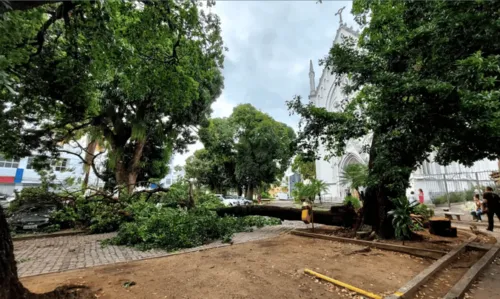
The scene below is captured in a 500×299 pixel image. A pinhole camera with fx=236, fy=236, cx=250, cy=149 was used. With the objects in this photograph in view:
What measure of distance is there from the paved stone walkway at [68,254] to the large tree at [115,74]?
4388 mm

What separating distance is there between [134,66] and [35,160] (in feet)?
29.5

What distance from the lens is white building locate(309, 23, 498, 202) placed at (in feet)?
51.9

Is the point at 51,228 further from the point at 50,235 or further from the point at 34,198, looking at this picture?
the point at 34,198

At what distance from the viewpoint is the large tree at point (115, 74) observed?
5086mm

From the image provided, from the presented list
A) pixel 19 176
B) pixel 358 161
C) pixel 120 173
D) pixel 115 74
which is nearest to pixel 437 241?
pixel 115 74

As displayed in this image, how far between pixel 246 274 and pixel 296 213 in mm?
6303

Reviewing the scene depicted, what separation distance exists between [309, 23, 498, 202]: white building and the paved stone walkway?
7308 mm

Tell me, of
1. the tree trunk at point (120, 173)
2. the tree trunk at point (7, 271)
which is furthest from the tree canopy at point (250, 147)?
the tree trunk at point (7, 271)

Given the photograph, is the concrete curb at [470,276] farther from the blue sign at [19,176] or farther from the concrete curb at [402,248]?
the blue sign at [19,176]

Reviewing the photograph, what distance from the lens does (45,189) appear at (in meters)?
10.6

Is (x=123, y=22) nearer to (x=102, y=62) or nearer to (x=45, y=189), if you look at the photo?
(x=102, y=62)

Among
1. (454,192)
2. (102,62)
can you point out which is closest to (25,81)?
(102,62)

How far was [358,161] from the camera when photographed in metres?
24.7

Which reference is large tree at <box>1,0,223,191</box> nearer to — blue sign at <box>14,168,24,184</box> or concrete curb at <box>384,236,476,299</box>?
concrete curb at <box>384,236,476,299</box>
